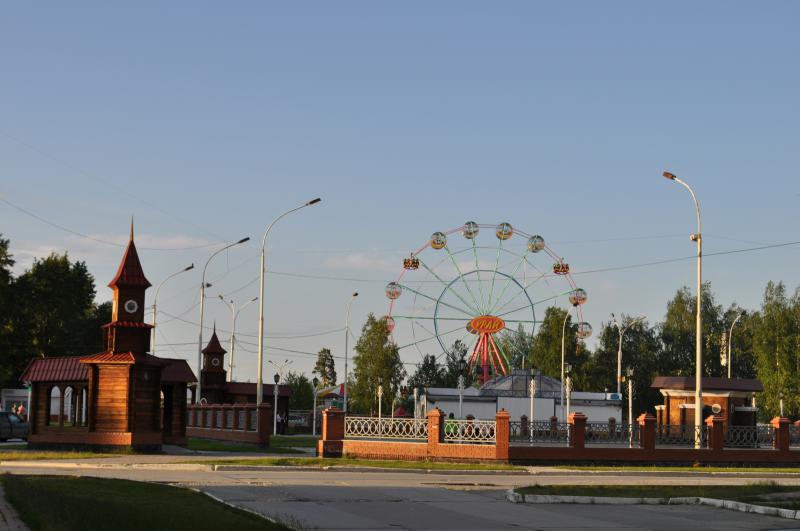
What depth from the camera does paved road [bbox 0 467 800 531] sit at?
18.0 metres

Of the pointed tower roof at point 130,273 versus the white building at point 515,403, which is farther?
the white building at point 515,403

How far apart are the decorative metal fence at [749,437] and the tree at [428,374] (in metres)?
93.4

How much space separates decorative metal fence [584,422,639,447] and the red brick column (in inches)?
350

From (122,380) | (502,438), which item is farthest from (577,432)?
(122,380)

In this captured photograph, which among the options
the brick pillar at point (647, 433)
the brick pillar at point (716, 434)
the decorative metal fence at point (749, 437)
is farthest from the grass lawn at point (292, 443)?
the decorative metal fence at point (749, 437)

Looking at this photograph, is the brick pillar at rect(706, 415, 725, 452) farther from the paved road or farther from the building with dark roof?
the building with dark roof

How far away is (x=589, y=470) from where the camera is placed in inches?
1377

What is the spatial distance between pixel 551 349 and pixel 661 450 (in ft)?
260

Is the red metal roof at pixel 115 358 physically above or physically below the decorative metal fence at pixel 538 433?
above

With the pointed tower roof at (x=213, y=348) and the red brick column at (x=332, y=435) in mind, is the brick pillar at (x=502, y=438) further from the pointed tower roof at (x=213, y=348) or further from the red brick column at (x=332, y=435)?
the pointed tower roof at (x=213, y=348)

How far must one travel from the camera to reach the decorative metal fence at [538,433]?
38156 millimetres

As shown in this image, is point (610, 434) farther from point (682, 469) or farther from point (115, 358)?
point (115, 358)

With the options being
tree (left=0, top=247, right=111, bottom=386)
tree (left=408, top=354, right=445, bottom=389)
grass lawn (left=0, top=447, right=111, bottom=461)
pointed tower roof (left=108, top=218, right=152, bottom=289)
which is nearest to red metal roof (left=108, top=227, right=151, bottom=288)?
pointed tower roof (left=108, top=218, right=152, bottom=289)

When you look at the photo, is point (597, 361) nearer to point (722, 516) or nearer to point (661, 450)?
point (661, 450)
